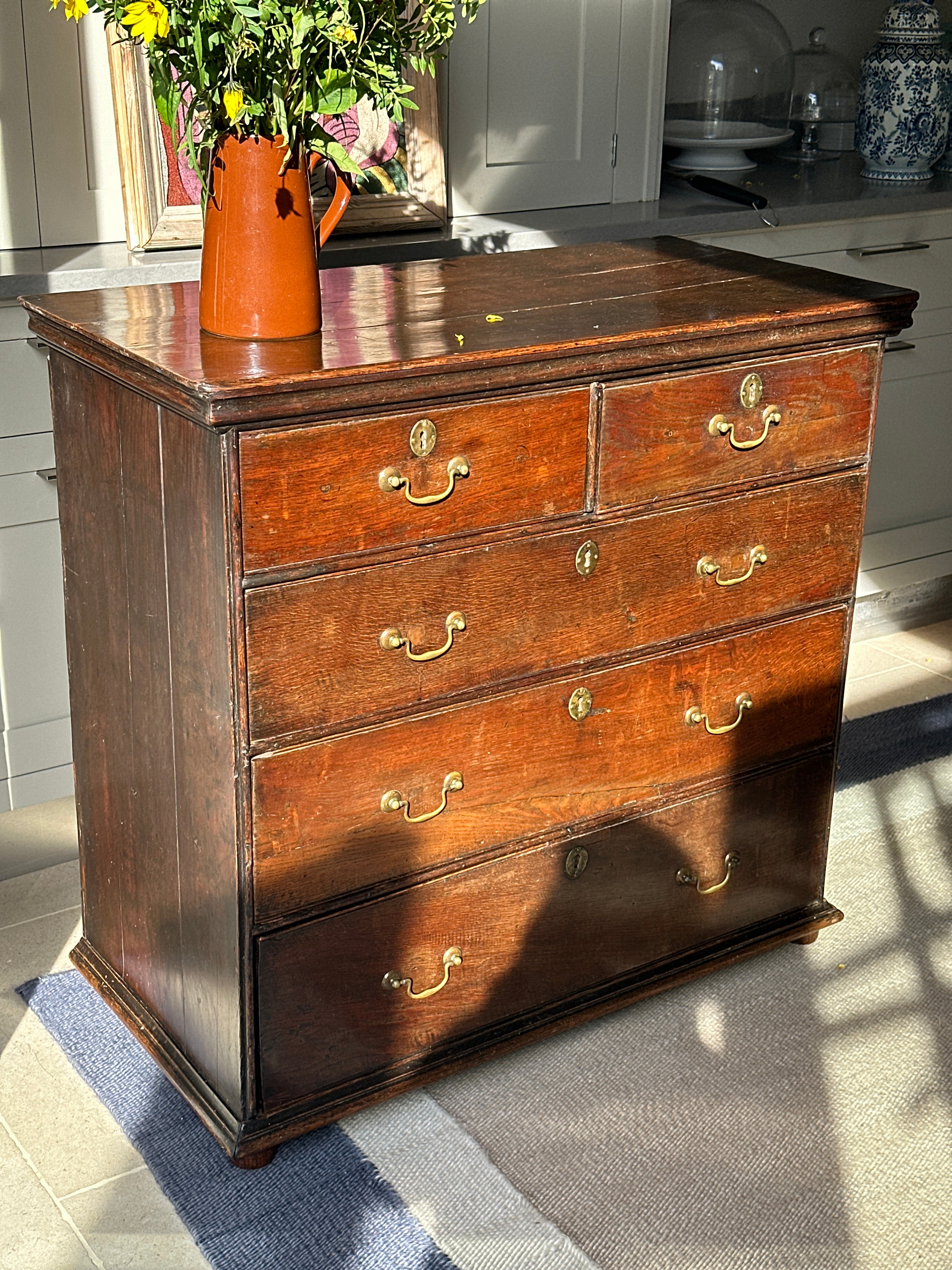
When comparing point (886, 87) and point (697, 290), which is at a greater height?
point (886, 87)

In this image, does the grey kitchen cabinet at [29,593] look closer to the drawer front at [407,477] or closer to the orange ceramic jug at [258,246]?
the orange ceramic jug at [258,246]

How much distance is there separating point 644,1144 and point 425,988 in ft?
1.14

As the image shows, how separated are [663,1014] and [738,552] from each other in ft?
2.27

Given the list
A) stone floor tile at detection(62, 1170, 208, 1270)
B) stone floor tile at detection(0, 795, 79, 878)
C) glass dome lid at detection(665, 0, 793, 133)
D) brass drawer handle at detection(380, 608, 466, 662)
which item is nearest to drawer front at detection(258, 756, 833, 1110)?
stone floor tile at detection(62, 1170, 208, 1270)

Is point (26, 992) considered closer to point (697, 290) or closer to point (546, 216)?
point (697, 290)

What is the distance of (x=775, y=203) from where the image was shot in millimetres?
2834

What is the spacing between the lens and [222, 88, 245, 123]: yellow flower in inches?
55.8

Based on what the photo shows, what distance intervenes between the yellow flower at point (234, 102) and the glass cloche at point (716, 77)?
6.26 ft

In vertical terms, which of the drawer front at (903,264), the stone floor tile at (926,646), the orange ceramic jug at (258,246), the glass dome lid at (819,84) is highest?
the glass dome lid at (819,84)

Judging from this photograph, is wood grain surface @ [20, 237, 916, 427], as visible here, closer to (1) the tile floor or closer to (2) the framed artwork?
(2) the framed artwork

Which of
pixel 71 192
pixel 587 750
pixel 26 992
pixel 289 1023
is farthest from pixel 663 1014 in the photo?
pixel 71 192

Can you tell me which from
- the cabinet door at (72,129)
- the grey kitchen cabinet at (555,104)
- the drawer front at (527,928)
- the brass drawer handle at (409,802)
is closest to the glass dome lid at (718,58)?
the grey kitchen cabinet at (555,104)

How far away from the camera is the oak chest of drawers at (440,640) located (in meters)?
1.54

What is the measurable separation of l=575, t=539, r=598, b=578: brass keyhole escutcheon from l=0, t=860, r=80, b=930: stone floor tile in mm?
1082
